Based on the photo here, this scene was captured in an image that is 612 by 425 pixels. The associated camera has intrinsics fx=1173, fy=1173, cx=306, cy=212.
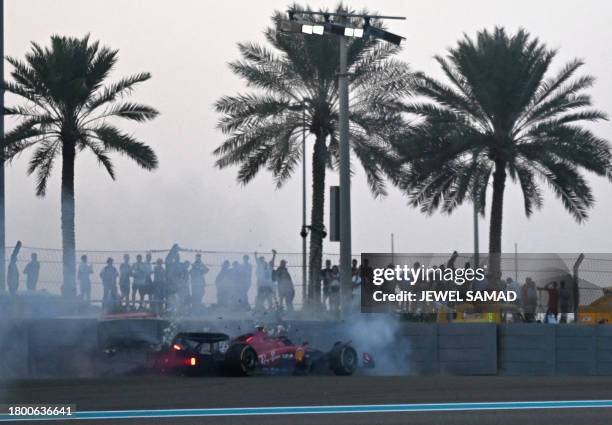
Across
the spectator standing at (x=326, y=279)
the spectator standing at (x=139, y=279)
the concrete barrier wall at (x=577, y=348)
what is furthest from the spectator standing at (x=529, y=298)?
the spectator standing at (x=139, y=279)

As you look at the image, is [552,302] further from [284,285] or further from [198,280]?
[198,280]

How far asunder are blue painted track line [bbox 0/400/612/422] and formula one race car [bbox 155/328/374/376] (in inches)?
215

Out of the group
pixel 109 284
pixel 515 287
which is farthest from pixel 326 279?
pixel 109 284

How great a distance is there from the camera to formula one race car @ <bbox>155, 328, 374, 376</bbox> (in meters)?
18.4

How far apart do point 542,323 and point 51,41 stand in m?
15.0

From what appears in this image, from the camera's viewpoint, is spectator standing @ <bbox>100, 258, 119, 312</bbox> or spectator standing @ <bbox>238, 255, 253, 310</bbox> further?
spectator standing @ <bbox>238, 255, 253, 310</bbox>

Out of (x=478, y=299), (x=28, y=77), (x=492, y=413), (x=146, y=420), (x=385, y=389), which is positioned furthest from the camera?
(x=28, y=77)

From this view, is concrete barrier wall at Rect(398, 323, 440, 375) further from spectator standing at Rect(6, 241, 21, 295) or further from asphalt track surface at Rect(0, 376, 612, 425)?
spectator standing at Rect(6, 241, 21, 295)

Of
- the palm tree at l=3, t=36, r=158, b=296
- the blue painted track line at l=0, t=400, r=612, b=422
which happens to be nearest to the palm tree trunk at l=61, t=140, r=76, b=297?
the palm tree at l=3, t=36, r=158, b=296

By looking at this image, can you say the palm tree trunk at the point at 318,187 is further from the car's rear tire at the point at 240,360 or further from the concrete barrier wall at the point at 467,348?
the car's rear tire at the point at 240,360

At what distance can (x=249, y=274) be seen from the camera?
74.5ft

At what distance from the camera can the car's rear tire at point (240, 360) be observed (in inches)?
729

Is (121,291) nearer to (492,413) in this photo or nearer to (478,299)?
(478,299)

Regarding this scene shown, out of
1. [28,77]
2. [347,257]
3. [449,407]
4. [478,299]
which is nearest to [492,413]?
[449,407]
